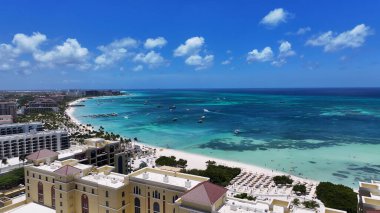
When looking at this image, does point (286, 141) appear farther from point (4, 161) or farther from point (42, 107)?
point (42, 107)

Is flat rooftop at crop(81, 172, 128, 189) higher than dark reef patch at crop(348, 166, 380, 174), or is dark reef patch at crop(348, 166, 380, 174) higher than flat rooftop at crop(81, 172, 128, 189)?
flat rooftop at crop(81, 172, 128, 189)

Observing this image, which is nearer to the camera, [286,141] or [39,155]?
[39,155]

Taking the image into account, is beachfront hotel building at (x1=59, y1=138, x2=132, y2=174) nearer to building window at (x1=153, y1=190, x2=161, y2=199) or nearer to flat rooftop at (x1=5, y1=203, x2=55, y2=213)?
flat rooftop at (x1=5, y1=203, x2=55, y2=213)

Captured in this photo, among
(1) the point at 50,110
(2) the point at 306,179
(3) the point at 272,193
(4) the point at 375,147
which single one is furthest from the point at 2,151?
(1) the point at 50,110

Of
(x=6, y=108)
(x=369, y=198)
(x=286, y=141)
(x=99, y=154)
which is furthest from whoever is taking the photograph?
(x=6, y=108)

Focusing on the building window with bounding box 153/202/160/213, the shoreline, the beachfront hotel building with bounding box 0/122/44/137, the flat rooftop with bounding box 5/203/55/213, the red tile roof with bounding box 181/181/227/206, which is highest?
the red tile roof with bounding box 181/181/227/206

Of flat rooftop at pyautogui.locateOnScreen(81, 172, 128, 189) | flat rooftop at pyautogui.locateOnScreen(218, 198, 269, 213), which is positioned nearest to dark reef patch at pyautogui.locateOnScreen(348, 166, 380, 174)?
flat rooftop at pyautogui.locateOnScreen(218, 198, 269, 213)

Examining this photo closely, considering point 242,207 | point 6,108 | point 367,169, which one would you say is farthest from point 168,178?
point 6,108

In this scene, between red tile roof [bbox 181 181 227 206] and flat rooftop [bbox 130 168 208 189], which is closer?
red tile roof [bbox 181 181 227 206]
